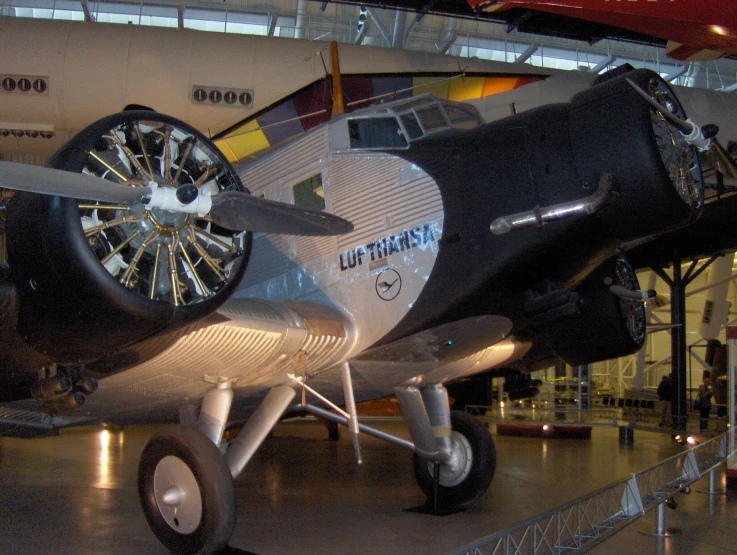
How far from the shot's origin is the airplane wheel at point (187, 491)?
5125mm

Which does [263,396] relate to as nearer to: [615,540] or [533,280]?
[533,280]

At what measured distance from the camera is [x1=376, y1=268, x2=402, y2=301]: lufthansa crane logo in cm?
583

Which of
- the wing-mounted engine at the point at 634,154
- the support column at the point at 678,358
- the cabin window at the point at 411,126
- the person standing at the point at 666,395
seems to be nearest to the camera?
the wing-mounted engine at the point at 634,154

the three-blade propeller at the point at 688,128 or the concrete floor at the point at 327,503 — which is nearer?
the three-blade propeller at the point at 688,128

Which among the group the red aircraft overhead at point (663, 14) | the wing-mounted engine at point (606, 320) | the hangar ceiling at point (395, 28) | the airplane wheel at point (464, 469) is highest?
the hangar ceiling at point (395, 28)

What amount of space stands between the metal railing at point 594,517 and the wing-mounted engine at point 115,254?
2.37 meters

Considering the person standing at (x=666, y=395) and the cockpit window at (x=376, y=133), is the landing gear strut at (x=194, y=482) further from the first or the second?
the person standing at (x=666, y=395)

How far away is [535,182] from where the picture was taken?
16.9 ft

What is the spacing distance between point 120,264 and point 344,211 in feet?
7.09

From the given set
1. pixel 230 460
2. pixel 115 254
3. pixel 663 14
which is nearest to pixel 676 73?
pixel 663 14

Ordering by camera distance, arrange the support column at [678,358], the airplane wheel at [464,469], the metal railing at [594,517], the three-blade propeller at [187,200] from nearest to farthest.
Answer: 1. the metal railing at [594,517]
2. the three-blade propeller at [187,200]
3. the airplane wheel at [464,469]
4. the support column at [678,358]

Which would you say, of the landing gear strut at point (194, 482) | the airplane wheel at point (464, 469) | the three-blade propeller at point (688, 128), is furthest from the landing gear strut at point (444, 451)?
the three-blade propeller at point (688, 128)

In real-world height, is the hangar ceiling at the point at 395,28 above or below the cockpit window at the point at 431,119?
above

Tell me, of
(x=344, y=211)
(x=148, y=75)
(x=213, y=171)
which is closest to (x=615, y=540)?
(x=344, y=211)
